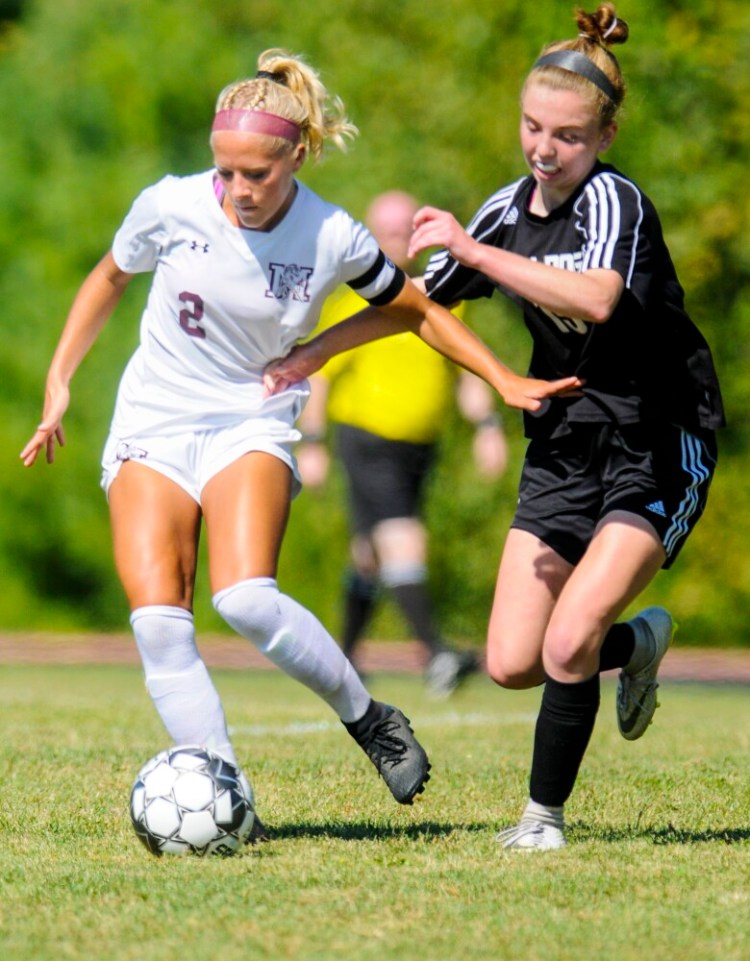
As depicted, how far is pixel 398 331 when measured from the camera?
5.15 m

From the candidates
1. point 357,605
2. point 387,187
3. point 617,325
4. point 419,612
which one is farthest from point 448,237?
point 387,187

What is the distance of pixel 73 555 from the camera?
64.6 feet

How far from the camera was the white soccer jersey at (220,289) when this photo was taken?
4.93 meters

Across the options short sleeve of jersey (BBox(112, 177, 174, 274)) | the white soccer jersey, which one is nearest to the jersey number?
the white soccer jersey

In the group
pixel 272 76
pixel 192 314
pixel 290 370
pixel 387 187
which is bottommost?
pixel 290 370

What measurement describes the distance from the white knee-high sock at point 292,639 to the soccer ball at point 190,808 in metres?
0.43

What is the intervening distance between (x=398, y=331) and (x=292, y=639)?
101cm

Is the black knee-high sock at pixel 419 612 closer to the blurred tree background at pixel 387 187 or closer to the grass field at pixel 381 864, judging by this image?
the grass field at pixel 381 864

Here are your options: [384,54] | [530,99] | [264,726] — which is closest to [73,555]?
[384,54]

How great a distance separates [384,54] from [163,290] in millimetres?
13304

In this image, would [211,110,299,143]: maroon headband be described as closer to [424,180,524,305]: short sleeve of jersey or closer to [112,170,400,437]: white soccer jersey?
[112,170,400,437]: white soccer jersey

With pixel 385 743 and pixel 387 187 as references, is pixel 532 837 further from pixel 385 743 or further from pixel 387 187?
pixel 387 187

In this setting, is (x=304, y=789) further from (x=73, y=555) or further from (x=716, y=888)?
(x=73, y=555)

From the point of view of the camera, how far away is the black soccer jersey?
462cm
